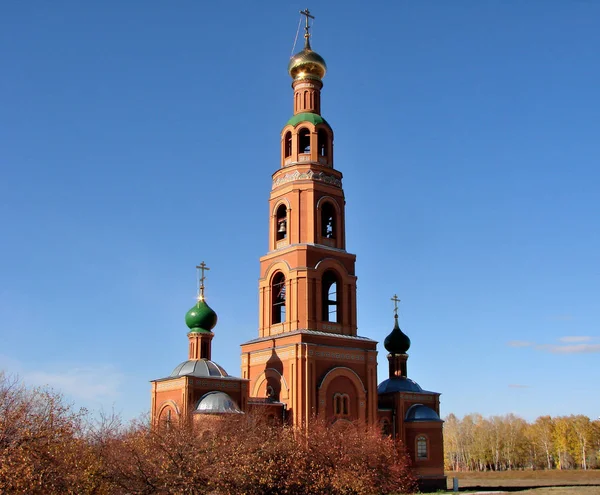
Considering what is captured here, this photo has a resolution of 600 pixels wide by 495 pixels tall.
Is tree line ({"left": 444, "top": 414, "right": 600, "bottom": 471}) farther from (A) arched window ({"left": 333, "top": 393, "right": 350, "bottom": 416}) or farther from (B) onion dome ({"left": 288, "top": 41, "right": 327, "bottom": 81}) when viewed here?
(B) onion dome ({"left": 288, "top": 41, "right": 327, "bottom": 81})

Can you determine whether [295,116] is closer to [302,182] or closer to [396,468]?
[302,182]

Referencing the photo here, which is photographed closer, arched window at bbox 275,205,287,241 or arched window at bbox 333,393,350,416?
arched window at bbox 333,393,350,416

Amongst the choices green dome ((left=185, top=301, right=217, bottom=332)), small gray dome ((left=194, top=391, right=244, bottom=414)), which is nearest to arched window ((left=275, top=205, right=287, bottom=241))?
green dome ((left=185, top=301, right=217, bottom=332))

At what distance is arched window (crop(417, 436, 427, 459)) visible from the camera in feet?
104

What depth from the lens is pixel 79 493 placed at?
15.8 m

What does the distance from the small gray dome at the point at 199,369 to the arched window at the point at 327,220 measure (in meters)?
6.94

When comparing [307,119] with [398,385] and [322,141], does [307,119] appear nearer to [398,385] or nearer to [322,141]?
[322,141]

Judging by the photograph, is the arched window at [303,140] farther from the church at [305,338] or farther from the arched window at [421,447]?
the arched window at [421,447]

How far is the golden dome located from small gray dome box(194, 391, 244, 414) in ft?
46.4

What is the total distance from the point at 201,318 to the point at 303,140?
28.6 feet

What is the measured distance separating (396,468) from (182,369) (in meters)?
8.39

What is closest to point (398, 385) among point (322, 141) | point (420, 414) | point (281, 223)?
point (420, 414)

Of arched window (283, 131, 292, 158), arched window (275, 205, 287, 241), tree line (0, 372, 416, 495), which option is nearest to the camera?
tree line (0, 372, 416, 495)

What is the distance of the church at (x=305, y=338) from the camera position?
26391 mm
